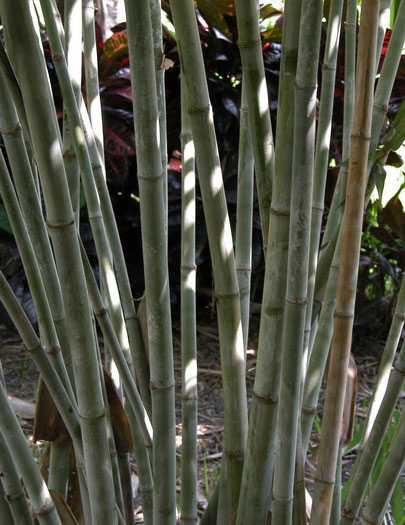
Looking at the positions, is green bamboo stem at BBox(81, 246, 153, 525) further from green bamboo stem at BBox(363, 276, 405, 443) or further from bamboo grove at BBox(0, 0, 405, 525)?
green bamboo stem at BBox(363, 276, 405, 443)

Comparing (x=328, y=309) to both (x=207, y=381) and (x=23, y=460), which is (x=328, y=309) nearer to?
(x=23, y=460)

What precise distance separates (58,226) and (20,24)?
12 cm

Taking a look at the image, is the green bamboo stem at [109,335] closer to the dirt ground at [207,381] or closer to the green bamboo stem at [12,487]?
the green bamboo stem at [12,487]

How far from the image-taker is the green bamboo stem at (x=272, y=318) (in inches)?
16.6

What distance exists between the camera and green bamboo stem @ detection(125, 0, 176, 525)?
403mm

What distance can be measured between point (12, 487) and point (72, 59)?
347 mm

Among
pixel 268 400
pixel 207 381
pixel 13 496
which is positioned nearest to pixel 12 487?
pixel 13 496

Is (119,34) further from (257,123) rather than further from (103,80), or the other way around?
(257,123)

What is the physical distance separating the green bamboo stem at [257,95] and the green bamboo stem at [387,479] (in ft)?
0.60

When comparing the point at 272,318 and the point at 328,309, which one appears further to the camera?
the point at 328,309

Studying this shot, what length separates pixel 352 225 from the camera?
404 mm

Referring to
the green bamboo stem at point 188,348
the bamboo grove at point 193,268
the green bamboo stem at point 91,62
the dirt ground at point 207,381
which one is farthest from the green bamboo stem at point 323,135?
the dirt ground at point 207,381

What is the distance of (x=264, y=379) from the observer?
0.47 m

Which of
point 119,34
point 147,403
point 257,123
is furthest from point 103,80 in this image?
point 257,123
